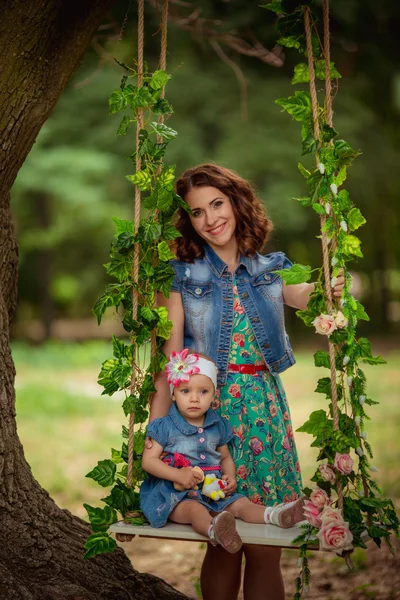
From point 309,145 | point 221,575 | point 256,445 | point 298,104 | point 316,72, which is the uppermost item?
point 316,72

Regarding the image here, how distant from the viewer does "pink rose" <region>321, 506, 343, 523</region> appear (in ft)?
8.39

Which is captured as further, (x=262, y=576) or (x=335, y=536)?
(x=262, y=576)

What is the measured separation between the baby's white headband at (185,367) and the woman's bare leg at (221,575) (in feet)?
2.31

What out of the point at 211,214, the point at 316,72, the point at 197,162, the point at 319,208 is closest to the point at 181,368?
the point at 211,214

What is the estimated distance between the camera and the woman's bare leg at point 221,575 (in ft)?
10.2

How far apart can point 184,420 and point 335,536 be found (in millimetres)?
688

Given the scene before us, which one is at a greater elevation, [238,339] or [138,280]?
[138,280]

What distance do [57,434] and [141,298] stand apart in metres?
5.60

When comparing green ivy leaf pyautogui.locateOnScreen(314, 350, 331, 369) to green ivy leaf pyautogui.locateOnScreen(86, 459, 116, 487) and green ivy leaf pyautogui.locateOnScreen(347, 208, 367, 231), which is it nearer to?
green ivy leaf pyautogui.locateOnScreen(347, 208, 367, 231)

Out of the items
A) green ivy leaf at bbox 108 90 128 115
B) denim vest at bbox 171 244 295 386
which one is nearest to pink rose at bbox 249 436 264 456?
denim vest at bbox 171 244 295 386

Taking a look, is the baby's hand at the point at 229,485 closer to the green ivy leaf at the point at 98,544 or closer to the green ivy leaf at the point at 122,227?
the green ivy leaf at the point at 98,544

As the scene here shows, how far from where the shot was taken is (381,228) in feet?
58.5

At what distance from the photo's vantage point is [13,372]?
3.17 m

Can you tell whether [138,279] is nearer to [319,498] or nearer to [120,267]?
[120,267]
